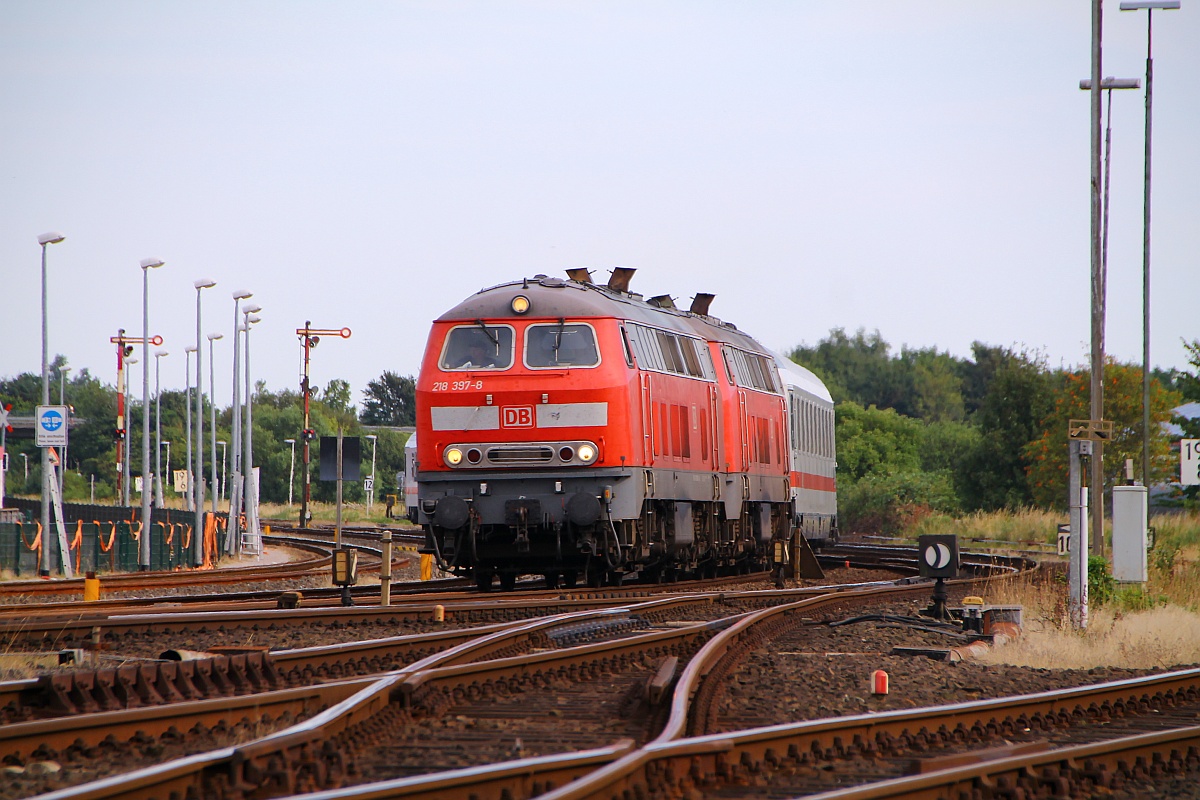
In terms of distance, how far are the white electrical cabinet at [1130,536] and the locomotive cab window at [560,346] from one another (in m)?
6.41

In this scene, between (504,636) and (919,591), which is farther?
(919,591)

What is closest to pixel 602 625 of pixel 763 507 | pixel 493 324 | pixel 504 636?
pixel 504 636

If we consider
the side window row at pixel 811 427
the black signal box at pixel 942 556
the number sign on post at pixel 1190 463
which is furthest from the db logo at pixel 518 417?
the number sign on post at pixel 1190 463

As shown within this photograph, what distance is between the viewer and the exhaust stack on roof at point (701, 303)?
2355 centimetres

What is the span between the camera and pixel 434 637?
439 inches

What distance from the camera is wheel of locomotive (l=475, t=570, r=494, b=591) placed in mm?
18453

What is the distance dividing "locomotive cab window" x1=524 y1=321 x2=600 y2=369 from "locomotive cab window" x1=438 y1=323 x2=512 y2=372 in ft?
0.86

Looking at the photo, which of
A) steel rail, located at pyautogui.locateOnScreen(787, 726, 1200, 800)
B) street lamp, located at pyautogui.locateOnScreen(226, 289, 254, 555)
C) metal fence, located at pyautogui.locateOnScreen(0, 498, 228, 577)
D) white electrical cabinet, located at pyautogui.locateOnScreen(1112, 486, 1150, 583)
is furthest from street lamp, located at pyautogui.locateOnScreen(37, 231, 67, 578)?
steel rail, located at pyautogui.locateOnScreen(787, 726, 1200, 800)

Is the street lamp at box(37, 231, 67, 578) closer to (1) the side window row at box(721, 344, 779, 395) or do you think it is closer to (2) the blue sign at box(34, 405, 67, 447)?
(2) the blue sign at box(34, 405, 67, 447)

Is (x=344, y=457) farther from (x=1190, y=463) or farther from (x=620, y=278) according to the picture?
(x=1190, y=463)

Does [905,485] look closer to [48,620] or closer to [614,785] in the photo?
[48,620]

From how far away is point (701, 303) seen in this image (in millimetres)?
23688

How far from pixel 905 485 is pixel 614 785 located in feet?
170

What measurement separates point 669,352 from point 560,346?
2.50 m
